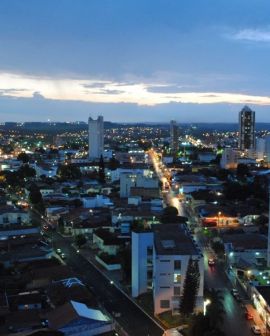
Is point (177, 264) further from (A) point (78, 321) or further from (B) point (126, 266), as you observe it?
(A) point (78, 321)

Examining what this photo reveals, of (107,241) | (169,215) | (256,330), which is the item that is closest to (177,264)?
(256,330)

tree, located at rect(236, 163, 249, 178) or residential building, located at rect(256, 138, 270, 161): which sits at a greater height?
residential building, located at rect(256, 138, 270, 161)

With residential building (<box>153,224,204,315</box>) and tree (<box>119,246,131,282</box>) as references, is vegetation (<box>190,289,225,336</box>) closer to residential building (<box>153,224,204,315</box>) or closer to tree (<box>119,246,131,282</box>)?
residential building (<box>153,224,204,315</box>)

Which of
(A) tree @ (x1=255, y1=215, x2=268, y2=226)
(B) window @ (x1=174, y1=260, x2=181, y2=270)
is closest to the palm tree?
(B) window @ (x1=174, y1=260, x2=181, y2=270)

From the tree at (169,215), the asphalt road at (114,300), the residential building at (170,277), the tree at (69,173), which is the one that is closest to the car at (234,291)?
the residential building at (170,277)

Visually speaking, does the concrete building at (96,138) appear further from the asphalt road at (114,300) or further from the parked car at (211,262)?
the parked car at (211,262)
